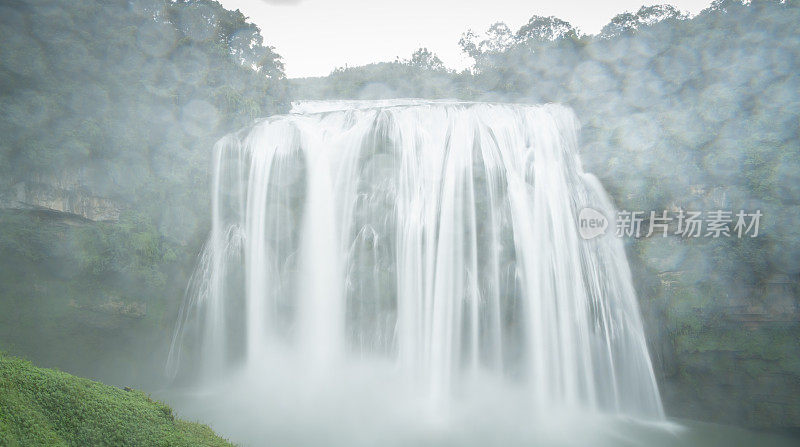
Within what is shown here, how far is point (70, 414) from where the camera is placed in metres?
5.52

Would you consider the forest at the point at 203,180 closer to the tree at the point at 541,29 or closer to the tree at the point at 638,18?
the tree at the point at 638,18

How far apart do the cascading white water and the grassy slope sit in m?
6.86

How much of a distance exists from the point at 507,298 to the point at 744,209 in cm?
682

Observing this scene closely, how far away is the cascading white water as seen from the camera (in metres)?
11.9

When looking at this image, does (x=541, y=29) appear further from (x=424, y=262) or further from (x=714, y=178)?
(x=424, y=262)

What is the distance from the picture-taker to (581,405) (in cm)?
1141

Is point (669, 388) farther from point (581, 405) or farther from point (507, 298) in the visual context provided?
point (507, 298)

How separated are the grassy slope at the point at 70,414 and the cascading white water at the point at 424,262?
6863mm

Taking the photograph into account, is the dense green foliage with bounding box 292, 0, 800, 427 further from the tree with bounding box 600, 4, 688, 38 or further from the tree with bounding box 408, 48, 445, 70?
the tree with bounding box 408, 48, 445, 70

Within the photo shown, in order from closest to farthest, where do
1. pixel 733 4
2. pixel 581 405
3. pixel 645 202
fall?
pixel 581 405, pixel 645 202, pixel 733 4

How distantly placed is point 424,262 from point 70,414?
8.54 meters

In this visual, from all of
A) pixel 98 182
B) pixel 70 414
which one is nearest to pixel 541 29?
pixel 98 182

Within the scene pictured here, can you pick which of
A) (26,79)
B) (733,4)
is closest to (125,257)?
(26,79)

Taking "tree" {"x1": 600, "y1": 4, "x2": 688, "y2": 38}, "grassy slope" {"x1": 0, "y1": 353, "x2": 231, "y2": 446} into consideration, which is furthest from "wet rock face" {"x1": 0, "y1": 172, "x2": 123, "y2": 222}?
"tree" {"x1": 600, "y1": 4, "x2": 688, "y2": 38}
